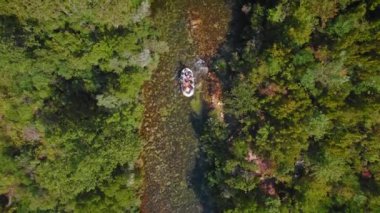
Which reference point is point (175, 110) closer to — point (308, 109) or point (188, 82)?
point (188, 82)

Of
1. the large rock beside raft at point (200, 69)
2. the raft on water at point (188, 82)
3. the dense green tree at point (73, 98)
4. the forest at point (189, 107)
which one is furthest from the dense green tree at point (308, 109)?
the dense green tree at point (73, 98)

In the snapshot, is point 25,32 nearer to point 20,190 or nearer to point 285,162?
point 20,190

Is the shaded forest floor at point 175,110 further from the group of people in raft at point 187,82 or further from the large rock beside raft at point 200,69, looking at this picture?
the group of people in raft at point 187,82

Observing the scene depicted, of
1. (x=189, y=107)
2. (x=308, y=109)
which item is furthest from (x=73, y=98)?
(x=308, y=109)

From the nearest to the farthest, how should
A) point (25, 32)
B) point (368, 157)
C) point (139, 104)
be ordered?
1. point (368, 157)
2. point (25, 32)
3. point (139, 104)

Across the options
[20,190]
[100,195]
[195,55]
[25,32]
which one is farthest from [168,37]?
[20,190]
